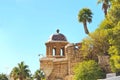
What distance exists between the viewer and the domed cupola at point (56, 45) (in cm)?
5712

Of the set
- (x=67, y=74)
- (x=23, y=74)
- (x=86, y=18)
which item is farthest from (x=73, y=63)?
(x=23, y=74)

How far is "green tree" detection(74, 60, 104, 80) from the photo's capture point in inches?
1779

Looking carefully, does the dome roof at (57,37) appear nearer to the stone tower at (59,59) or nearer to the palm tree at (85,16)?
the stone tower at (59,59)

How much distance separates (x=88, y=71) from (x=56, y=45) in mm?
11975

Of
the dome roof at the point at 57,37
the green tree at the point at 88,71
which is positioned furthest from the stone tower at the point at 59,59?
the green tree at the point at 88,71

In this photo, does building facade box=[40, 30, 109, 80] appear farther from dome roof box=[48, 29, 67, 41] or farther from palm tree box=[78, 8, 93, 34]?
palm tree box=[78, 8, 93, 34]

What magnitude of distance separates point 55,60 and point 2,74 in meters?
23.2

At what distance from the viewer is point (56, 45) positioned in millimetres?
57156

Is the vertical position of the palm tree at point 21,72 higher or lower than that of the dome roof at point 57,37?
lower

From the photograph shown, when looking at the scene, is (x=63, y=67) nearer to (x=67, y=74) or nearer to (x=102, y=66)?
(x=67, y=74)

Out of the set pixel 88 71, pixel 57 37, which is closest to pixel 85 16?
pixel 57 37

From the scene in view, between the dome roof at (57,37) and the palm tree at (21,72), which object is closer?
the dome roof at (57,37)

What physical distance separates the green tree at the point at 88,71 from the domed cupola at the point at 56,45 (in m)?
10.5

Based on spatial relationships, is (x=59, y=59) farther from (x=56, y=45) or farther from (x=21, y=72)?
(x=21, y=72)
